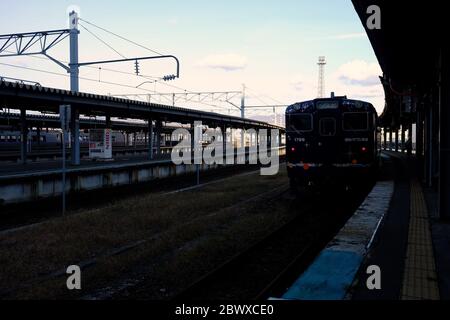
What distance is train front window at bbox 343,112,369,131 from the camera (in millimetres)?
14266

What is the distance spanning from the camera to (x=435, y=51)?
13.3 metres

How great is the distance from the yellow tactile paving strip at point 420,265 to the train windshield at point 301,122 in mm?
4803

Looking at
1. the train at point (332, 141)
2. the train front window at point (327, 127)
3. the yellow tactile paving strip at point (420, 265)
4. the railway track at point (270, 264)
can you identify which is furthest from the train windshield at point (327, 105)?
the yellow tactile paving strip at point (420, 265)

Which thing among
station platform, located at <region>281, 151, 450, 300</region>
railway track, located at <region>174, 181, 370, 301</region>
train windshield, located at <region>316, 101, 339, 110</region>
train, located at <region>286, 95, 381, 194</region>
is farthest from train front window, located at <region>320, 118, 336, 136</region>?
station platform, located at <region>281, 151, 450, 300</region>

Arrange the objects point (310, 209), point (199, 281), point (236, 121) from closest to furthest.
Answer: point (199, 281) → point (310, 209) → point (236, 121)

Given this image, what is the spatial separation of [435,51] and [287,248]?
27.3ft

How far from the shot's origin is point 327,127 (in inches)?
573

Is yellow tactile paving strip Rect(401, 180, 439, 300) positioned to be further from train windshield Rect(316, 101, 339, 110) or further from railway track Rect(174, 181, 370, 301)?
train windshield Rect(316, 101, 339, 110)

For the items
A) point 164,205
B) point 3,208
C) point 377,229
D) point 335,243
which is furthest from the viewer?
point 3,208

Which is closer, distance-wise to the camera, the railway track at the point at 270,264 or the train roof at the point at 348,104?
the railway track at the point at 270,264

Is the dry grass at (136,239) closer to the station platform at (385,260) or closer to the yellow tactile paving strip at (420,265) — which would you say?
the station platform at (385,260)

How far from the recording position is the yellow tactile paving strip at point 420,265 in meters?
5.69

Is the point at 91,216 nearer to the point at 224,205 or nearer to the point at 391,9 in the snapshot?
the point at 224,205
